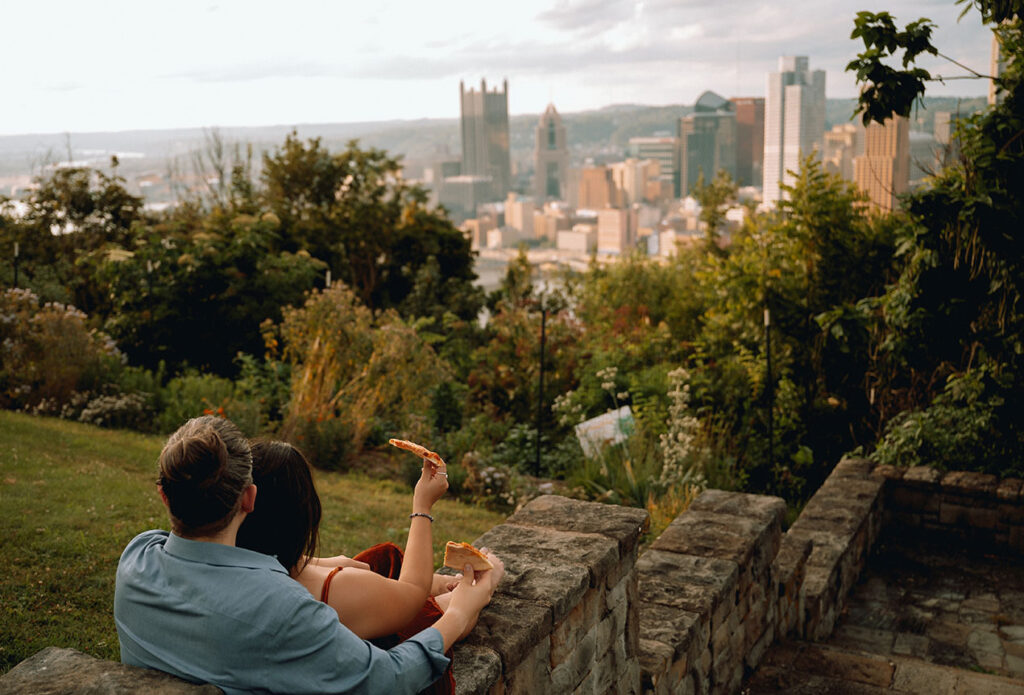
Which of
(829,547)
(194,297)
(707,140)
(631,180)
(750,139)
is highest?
(707,140)

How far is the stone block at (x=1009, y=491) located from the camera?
15.7 feet

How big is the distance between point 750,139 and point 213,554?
75885 millimetres

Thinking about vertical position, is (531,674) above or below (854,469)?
above

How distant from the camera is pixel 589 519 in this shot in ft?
7.74

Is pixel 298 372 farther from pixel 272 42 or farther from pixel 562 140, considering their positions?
pixel 562 140

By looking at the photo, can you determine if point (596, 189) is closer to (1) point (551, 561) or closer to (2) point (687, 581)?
(2) point (687, 581)

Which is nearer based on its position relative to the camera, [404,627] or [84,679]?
[84,679]

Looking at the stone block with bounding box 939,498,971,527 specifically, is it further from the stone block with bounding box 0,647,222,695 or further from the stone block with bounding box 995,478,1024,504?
the stone block with bounding box 0,647,222,695

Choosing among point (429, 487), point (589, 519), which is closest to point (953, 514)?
point (589, 519)

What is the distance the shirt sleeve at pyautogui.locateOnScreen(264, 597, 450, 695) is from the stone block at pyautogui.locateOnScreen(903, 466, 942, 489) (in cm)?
444

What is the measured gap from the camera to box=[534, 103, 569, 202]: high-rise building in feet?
320

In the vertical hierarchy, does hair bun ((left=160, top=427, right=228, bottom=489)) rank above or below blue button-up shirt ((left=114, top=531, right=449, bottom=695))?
above

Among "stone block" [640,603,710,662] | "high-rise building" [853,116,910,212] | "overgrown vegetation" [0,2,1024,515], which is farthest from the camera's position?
"high-rise building" [853,116,910,212]

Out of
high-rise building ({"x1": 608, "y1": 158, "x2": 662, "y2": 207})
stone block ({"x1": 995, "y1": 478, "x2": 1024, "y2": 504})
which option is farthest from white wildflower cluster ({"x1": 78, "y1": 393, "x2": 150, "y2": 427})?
high-rise building ({"x1": 608, "y1": 158, "x2": 662, "y2": 207})
